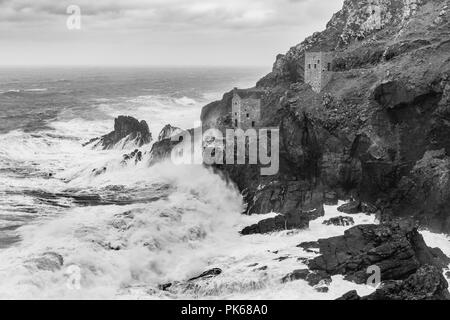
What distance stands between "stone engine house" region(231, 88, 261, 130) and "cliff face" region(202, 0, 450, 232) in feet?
3.26

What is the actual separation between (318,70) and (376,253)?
75.1ft

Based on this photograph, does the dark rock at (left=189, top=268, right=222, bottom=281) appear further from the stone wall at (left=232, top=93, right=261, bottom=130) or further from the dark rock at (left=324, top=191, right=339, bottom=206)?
the stone wall at (left=232, top=93, right=261, bottom=130)

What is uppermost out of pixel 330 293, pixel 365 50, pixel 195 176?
pixel 365 50

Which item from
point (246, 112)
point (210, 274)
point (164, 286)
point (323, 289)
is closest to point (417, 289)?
point (323, 289)

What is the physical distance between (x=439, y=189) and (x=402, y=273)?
10.5m

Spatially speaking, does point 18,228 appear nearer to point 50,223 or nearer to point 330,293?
point 50,223

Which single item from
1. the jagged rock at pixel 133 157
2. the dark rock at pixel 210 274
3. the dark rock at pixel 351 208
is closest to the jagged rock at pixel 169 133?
the jagged rock at pixel 133 157

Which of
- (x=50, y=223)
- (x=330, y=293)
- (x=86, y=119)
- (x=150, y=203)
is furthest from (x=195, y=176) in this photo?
(x=86, y=119)

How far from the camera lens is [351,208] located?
4075cm

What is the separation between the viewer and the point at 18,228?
38.1m

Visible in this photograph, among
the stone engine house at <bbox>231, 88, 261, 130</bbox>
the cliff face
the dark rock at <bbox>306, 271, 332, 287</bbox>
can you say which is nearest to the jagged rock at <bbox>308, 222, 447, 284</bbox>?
the dark rock at <bbox>306, 271, 332, 287</bbox>

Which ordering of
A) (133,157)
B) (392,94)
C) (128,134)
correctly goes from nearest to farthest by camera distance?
(392,94), (133,157), (128,134)

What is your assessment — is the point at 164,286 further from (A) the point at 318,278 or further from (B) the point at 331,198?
(B) the point at 331,198

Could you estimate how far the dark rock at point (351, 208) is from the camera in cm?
4066
